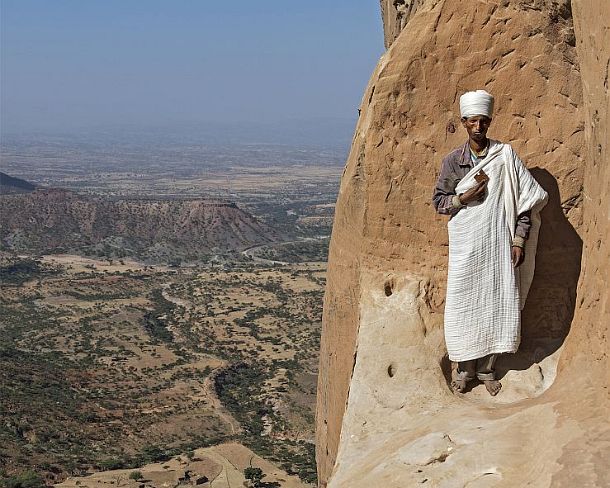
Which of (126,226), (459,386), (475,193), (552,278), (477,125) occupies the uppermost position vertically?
(477,125)

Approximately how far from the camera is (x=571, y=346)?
18.6 feet

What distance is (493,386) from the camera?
602 centimetres

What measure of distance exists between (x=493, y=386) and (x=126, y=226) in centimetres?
10152

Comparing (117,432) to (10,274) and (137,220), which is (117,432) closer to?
(10,274)

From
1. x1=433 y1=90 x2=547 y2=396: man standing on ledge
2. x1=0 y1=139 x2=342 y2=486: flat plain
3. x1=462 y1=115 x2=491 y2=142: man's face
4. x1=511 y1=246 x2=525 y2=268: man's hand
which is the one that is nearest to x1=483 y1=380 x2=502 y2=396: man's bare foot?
Result: x1=433 y1=90 x2=547 y2=396: man standing on ledge

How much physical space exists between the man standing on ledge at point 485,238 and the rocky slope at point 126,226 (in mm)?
90166

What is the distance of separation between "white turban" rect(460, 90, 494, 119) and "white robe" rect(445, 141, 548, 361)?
298 millimetres

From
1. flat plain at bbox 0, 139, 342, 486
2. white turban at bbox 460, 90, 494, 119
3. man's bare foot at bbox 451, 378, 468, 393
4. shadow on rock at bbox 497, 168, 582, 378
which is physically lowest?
flat plain at bbox 0, 139, 342, 486

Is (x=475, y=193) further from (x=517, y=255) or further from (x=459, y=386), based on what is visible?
(x=459, y=386)

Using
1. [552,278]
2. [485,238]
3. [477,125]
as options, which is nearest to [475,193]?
[485,238]

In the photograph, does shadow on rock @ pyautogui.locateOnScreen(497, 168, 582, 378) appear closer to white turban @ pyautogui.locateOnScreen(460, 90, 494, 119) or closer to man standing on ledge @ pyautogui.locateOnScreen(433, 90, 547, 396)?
man standing on ledge @ pyautogui.locateOnScreen(433, 90, 547, 396)

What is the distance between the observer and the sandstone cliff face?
17.7ft

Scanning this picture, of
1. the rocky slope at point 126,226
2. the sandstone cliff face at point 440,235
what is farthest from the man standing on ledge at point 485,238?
the rocky slope at point 126,226

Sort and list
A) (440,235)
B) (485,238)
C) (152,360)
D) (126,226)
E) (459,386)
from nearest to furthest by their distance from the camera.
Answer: (485,238)
(459,386)
(440,235)
(152,360)
(126,226)
